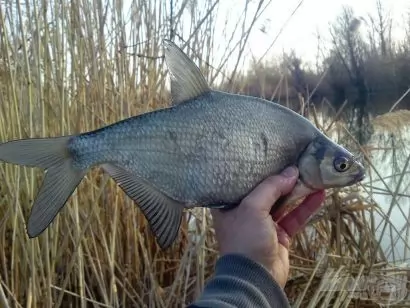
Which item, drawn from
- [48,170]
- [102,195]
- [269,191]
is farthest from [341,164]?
[102,195]

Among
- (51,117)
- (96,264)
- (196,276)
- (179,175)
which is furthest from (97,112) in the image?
(179,175)

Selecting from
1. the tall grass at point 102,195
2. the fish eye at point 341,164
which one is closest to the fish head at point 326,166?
the fish eye at point 341,164

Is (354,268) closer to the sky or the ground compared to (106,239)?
closer to the ground

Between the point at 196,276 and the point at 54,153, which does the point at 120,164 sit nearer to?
the point at 54,153

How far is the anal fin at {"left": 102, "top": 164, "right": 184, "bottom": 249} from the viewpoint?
3.20 ft

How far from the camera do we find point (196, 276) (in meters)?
1.88

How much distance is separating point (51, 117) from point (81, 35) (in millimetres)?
281

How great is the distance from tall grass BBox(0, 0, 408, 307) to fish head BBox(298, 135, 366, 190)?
76 cm

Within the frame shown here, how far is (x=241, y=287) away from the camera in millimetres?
964

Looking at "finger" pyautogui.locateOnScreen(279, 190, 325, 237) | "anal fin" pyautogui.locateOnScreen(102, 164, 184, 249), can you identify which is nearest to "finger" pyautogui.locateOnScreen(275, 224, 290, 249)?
"finger" pyautogui.locateOnScreen(279, 190, 325, 237)

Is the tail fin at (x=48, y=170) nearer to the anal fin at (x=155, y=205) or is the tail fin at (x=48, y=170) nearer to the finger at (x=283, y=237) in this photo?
the anal fin at (x=155, y=205)

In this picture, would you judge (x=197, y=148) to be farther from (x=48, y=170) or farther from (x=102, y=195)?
(x=102, y=195)

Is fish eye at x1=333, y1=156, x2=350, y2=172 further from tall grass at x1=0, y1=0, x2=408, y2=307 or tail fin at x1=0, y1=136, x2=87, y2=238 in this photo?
tall grass at x1=0, y1=0, x2=408, y2=307

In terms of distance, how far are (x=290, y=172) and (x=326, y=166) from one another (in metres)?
0.06
